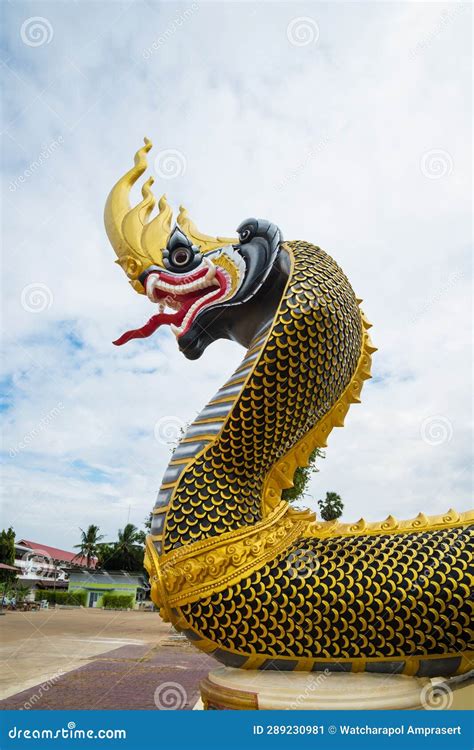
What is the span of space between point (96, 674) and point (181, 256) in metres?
5.38

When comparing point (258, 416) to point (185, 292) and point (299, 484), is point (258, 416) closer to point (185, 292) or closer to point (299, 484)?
point (185, 292)

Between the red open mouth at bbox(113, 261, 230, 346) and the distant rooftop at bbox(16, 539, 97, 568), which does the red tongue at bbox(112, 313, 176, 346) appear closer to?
the red open mouth at bbox(113, 261, 230, 346)

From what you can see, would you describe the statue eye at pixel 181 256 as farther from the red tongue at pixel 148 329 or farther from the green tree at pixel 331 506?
the green tree at pixel 331 506

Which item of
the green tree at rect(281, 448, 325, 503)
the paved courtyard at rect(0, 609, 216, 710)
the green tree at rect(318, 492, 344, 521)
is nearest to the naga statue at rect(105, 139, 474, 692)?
the paved courtyard at rect(0, 609, 216, 710)

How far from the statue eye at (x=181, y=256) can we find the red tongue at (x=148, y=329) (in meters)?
0.37

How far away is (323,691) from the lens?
248 centimetres

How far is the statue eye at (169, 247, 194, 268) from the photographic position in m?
3.56

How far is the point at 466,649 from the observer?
→ 2.49 metres

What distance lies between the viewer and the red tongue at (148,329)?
3.65 m

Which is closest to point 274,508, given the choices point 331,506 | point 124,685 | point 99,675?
point 124,685

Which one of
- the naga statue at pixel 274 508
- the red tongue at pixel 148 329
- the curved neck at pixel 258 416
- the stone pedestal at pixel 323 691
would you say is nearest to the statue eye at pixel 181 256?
the naga statue at pixel 274 508

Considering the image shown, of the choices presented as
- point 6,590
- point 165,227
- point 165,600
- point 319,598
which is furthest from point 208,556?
point 6,590

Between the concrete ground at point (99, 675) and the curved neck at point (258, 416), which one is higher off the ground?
the curved neck at point (258, 416)

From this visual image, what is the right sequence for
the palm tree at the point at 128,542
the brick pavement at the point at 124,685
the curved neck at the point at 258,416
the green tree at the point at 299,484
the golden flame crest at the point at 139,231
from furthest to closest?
the palm tree at the point at 128,542
the green tree at the point at 299,484
the brick pavement at the point at 124,685
the golden flame crest at the point at 139,231
the curved neck at the point at 258,416
